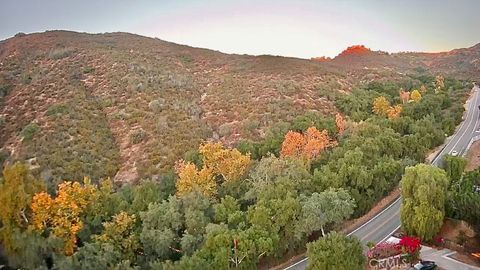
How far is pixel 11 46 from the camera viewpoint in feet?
311

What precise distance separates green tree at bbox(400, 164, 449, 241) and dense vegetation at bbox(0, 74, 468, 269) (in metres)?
4.80

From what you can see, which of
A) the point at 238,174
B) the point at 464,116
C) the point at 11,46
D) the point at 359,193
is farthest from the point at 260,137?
the point at 11,46

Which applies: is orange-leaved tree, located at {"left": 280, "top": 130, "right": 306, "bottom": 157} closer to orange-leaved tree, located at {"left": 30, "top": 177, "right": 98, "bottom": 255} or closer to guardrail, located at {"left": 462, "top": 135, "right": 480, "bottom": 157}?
orange-leaved tree, located at {"left": 30, "top": 177, "right": 98, "bottom": 255}

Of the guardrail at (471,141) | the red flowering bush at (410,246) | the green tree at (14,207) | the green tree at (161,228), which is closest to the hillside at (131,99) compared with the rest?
the green tree at (14,207)

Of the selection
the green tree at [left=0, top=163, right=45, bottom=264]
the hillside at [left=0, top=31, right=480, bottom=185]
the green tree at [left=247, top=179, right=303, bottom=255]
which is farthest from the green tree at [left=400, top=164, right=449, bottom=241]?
the hillside at [left=0, top=31, right=480, bottom=185]

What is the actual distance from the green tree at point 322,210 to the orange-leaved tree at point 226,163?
10348mm

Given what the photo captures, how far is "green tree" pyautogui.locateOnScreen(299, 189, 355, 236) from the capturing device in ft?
117

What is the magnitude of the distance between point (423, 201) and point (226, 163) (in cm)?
2004

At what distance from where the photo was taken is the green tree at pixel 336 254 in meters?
28.1

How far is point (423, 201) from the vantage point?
34.3 m

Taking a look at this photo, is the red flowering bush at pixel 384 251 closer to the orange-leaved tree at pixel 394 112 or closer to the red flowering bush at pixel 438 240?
the red flowering bush at pixel 438 240

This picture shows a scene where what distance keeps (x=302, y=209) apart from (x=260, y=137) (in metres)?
30.0

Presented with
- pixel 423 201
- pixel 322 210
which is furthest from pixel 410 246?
pixel 322 210

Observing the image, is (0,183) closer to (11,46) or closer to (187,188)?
(187,188)
